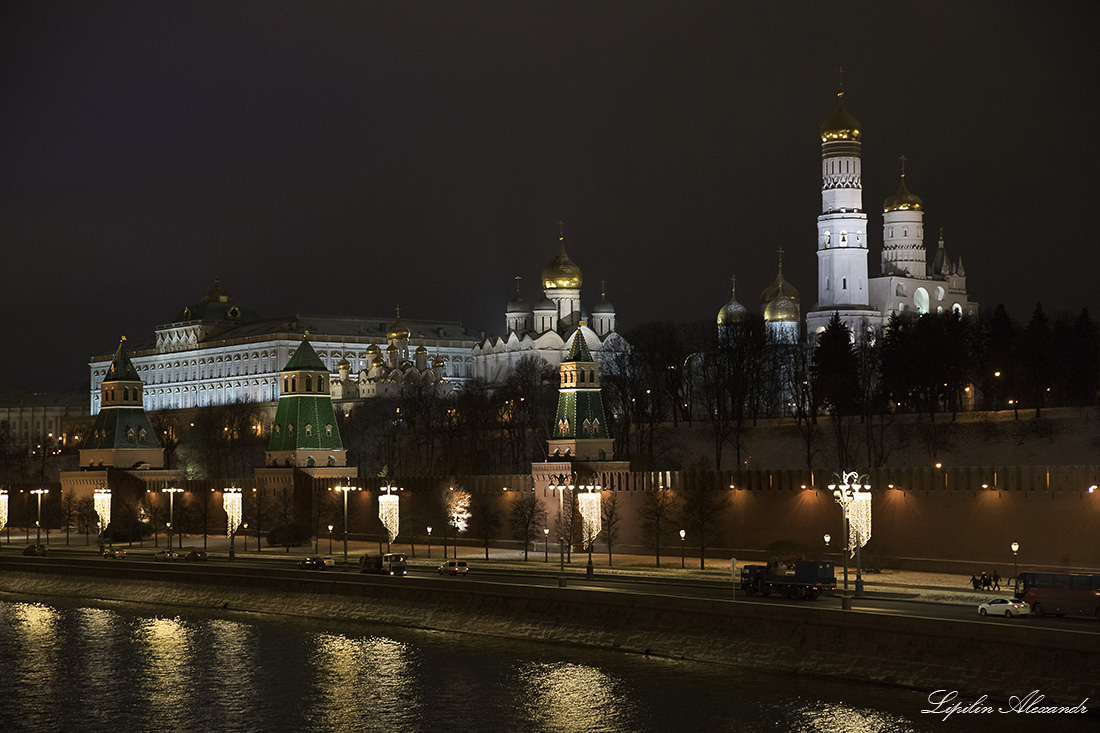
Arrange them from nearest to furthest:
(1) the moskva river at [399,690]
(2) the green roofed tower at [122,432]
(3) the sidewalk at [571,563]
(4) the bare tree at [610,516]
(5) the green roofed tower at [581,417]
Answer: (1) the moskva river at [399,690], (3) the sidewalk at [571,563], (4) the bare tree at [610,516], (5) the green roofed tower at [581,417], (2) the green roofed tower at [122,432]

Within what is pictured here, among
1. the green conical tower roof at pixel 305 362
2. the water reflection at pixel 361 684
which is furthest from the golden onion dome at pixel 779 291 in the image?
the water reflection at pixel 361 684

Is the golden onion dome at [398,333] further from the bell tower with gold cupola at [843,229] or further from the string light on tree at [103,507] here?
the string light on tree at [103,507]

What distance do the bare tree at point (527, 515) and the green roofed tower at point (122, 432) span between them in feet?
74.3

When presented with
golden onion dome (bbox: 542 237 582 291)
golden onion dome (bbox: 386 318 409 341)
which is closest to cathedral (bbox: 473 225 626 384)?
golden onion dome (bbox: 542 237 582 291)

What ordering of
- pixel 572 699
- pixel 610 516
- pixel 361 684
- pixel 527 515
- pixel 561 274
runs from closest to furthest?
pixel 572 699, pixel 361 684, pixel 610 516, pixel 527 515, pixel 561 274

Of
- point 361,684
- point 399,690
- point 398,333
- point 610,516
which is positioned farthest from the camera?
point 398,333

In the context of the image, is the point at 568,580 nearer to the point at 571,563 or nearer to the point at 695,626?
the point at 571,563

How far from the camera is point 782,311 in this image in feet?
300

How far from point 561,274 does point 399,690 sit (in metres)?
75.1

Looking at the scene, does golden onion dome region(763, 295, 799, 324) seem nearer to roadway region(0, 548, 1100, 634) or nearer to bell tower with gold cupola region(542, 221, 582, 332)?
bell tower with gold cupola region(542, 221, 582, 332)

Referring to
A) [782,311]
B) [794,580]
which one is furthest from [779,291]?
[794,580]

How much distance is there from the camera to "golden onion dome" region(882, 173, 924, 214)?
98500mm

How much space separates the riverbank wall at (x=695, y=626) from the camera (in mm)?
27875

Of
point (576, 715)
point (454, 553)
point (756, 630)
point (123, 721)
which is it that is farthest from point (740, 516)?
point (123, 721)
